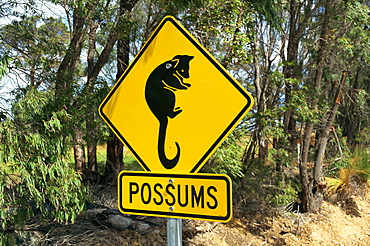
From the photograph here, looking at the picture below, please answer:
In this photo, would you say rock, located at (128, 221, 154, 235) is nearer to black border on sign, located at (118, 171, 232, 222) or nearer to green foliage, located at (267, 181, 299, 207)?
green foliage, located at (267, 181, 299, 207)

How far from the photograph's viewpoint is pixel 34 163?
193 inches

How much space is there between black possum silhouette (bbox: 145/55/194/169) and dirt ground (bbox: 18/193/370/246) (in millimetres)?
4959

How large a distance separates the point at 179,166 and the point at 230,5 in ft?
22.2

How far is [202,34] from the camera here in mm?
8734

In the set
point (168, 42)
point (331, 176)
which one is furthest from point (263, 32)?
point (168, 42)

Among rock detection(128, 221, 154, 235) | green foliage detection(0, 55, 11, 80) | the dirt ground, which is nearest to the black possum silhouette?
green foliage detection(0, 55, 11, 80)

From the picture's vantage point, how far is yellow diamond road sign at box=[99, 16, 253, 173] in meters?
2.25

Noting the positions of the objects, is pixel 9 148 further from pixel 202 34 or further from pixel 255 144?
pixel 255 144

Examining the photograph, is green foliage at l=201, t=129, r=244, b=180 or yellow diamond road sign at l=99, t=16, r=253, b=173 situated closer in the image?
yellow diamond road sign at l=99, t=16, r=253, b=173

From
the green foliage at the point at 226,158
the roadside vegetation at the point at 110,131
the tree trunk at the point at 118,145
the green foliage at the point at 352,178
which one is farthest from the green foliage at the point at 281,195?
the tree trunk at the point at 118,145

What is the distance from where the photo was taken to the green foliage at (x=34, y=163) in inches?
190

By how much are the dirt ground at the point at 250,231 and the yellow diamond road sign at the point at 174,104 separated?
482cm

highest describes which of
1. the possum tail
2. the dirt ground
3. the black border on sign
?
the possum tail

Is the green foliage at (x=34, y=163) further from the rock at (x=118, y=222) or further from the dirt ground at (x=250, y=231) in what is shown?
the rock at (x=118, y=222)
